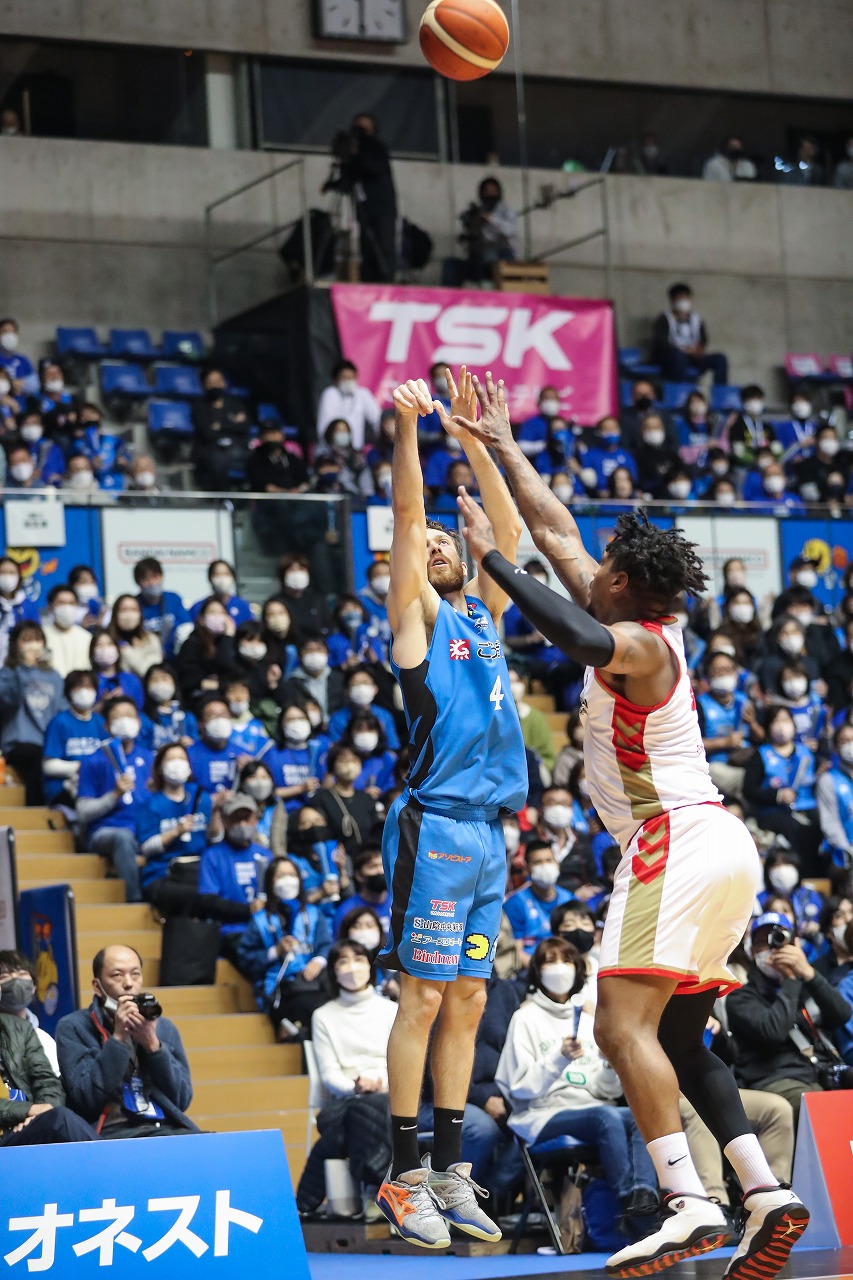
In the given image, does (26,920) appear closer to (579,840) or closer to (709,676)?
(579,840)

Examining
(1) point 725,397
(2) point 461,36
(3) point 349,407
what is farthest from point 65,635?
(1) point 725,397

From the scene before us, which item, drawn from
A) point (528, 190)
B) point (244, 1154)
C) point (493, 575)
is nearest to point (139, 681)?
point (244, 1154)

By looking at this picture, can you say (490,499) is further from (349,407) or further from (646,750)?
(349,407)

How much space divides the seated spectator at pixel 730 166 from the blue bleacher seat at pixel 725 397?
3.37 m

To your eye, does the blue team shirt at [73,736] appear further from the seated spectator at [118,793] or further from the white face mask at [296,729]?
the white face mask at [296,729]

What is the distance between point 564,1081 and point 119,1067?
2.71 m

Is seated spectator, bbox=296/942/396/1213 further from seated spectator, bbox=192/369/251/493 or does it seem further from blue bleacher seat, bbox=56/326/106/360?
blue bleacher seat, bbox=56/326/106/360

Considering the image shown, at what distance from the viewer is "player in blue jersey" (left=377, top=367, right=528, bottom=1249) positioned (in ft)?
21.4

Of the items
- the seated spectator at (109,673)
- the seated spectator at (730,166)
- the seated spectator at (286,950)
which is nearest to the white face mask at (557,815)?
the seated spectator at (286,950)

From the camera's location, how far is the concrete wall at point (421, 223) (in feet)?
66.0

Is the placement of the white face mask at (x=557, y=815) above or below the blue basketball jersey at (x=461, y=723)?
below

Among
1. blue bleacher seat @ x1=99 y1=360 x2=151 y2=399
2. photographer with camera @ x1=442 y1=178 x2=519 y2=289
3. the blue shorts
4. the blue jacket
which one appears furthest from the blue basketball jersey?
photographer with camera @ x1=442 y1=178 x2=519 y2=289

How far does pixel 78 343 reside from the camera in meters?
19.2

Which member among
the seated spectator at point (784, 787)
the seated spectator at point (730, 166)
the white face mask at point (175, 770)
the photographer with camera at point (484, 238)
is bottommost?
the seated spectator at point (784, 787)
